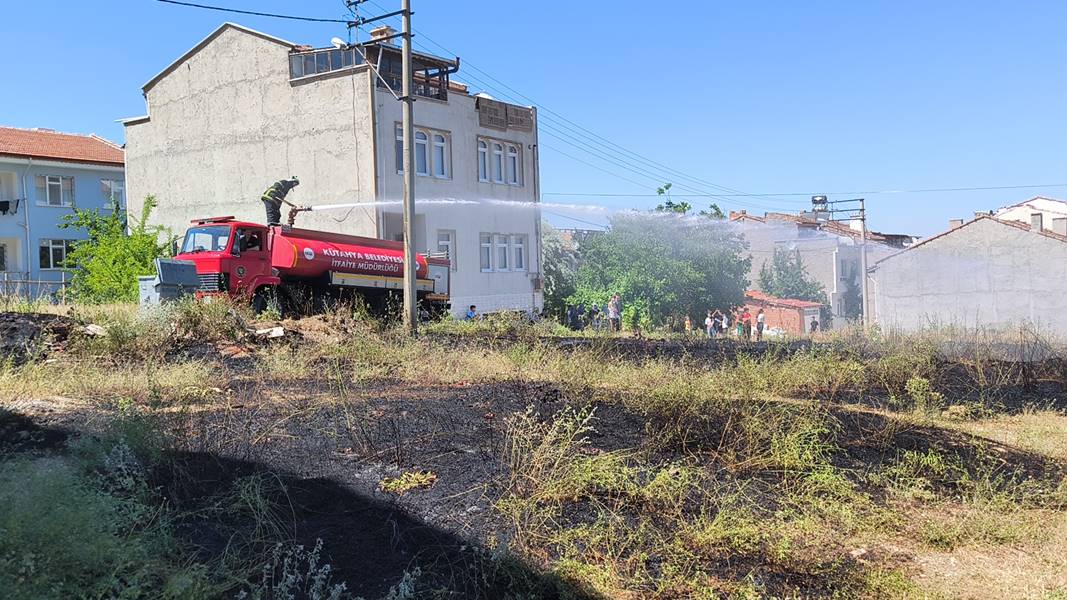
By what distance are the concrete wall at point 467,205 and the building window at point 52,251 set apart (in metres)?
17.5

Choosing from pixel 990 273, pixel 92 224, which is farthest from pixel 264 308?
pixel 990 273

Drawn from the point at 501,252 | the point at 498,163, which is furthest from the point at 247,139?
the point at 501,252

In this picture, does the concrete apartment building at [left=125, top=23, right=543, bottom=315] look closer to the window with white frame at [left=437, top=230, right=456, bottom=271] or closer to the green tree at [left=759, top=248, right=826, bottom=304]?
the window with white frame at [left=437, top=230, right=456, bottom=271]

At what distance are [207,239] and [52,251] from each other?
75.6ft

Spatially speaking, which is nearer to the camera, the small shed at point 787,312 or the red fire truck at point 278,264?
the red fire truck at point 278,264

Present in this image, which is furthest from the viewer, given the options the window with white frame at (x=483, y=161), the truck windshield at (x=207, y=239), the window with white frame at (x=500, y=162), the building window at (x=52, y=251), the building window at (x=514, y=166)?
the building window at (x=52, y=251)

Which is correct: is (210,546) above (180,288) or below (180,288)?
below

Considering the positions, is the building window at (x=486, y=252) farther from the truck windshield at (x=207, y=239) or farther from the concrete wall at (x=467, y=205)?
the truck windshield at (x=207, y=239)

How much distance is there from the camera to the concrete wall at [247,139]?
2698 cm

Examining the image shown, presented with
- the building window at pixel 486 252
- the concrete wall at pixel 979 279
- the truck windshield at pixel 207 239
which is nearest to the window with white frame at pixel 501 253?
the building window at pixel 486 252

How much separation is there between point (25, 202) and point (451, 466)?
36.3 meters

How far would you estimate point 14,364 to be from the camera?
998cm

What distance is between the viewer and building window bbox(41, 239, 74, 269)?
3588cm

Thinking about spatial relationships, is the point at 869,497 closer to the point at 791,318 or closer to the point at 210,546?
the point at 210,546
